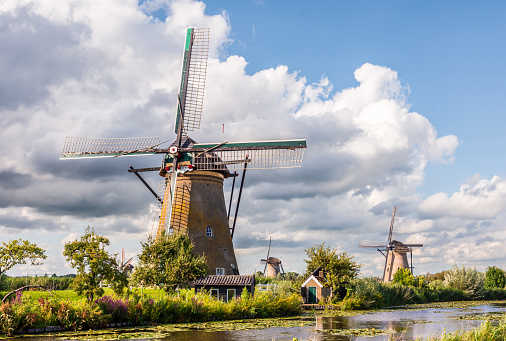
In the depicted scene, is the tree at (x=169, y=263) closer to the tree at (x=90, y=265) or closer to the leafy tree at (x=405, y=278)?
the tree at (x=90, y=265)

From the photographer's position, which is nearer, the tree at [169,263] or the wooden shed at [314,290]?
the tree at [169,263]

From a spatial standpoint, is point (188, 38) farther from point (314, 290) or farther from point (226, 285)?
point (314, 290)

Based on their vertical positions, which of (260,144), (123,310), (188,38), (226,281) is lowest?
(123,310)

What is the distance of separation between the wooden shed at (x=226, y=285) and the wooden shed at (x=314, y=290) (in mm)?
8232

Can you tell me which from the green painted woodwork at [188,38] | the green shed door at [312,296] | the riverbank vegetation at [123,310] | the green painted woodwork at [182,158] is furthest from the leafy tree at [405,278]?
the green painted woodwork at [188,38]

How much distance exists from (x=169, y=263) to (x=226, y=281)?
3.59 metres

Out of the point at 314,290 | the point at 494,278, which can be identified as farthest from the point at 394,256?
the point at 314,290

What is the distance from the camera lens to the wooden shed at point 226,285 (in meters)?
30.1

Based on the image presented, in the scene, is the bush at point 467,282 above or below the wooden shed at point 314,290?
above

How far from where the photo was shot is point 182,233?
32.2 metres

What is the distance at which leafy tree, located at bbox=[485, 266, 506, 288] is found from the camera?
2489 inches

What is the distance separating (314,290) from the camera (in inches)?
1478

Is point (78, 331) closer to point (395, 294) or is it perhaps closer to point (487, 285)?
point (395, 294)

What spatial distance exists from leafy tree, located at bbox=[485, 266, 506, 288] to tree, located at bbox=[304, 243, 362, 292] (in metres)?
33.8
